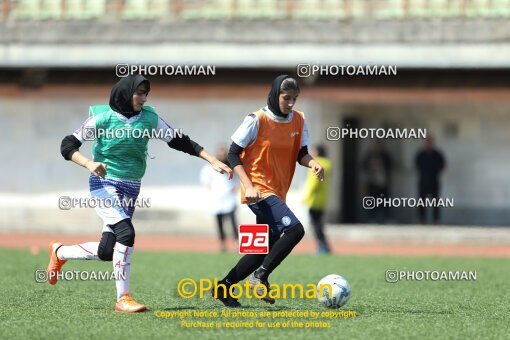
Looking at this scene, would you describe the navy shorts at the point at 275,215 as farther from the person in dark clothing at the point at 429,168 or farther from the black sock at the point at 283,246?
the person in dark clothing at the point at 429,168

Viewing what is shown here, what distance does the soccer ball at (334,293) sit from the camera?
1025cm

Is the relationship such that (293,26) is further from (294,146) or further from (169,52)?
(294,146)

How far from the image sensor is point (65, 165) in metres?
26.8

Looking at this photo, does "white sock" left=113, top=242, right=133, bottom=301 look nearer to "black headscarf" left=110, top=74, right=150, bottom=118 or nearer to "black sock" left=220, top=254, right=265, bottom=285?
"black sock" left=220, top=254, right=265, bottom=285

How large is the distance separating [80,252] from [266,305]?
1.89 meters

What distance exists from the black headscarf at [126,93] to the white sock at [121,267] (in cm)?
126

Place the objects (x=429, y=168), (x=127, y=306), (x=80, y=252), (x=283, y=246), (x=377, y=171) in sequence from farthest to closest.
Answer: (x=377, y=171) → (x=429, y=168) → (x=80, y=252) → (x=283, y=246) → (x=127, y=306)

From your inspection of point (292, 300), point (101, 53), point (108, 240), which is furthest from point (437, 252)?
point (108, 240)

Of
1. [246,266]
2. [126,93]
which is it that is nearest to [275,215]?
[246,266]

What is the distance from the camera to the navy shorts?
10109mm

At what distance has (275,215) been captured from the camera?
1014cm

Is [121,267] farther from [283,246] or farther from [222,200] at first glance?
[222,200]

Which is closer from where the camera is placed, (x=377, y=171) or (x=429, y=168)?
(x=429, y=168)

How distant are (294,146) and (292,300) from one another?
5.79 feet
